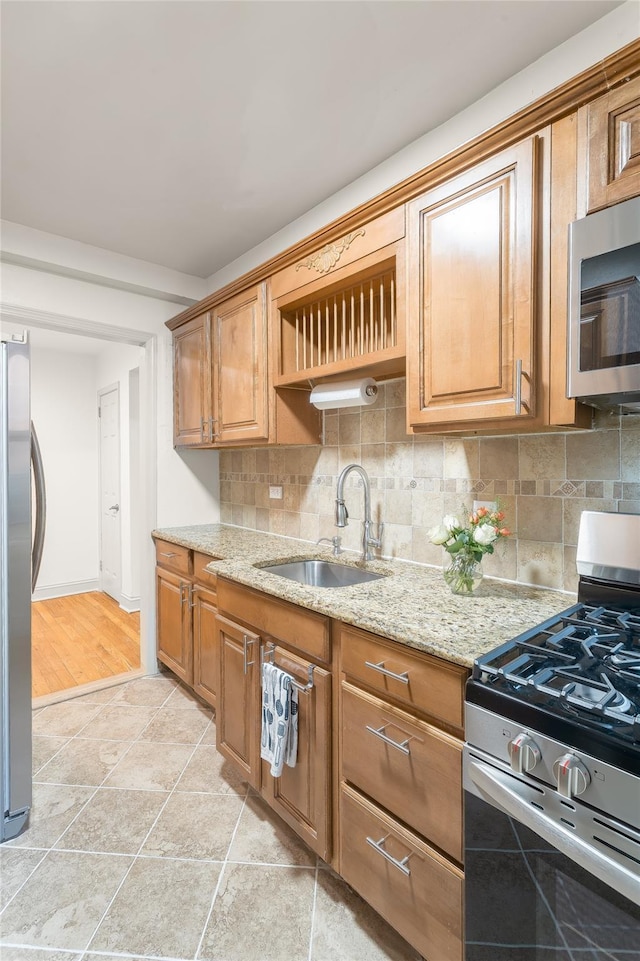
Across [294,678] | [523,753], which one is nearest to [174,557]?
[294,678]

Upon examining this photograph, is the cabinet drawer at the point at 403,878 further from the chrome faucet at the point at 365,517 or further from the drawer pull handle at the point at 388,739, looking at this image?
the chrome faucet at the point at 365,517

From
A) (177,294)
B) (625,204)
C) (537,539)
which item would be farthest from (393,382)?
(177,294)

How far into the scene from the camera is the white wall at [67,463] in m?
4.72

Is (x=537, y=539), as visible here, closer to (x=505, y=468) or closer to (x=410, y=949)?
(x=505, y=468)

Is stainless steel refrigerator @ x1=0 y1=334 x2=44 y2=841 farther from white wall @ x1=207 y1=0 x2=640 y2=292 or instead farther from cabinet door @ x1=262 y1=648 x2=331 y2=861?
white wall @ x1=207 y1=0 x2=640 y2=292

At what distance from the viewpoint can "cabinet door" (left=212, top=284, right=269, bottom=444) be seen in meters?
2.33

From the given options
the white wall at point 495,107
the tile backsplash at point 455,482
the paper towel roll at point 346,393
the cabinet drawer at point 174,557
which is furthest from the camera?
the cabinet drawer at point 174,557

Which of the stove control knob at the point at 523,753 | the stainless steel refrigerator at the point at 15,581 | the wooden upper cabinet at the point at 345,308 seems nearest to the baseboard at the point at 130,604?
the stainless steel refrigerator at the point at 15,581

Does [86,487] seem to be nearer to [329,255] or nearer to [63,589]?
[63,589]

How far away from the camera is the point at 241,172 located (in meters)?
2.05

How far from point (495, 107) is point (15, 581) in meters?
2.35

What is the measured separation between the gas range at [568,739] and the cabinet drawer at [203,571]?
1639 mm

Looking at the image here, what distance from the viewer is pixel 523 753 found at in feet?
2.94

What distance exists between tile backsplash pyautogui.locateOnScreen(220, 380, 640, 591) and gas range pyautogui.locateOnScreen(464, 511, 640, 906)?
0.40m
